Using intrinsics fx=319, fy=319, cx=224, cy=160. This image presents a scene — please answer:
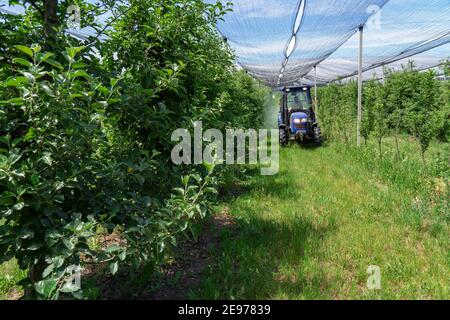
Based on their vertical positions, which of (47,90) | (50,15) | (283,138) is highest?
(50,15)

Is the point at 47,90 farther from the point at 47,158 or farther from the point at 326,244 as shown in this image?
the point at 326,244

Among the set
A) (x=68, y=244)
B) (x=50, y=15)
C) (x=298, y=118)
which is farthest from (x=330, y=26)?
(x=68, y=244)

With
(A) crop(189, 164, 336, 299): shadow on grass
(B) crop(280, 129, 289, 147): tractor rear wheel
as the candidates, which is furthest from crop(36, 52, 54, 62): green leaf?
(B) crop(280, 129, 289, 147): tractor rear wheel

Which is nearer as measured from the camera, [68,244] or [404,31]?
[68,244]

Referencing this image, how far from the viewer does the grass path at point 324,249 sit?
241 cm

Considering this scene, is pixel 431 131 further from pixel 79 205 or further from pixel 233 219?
pixel 79 205

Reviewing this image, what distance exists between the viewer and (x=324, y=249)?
3.04 m

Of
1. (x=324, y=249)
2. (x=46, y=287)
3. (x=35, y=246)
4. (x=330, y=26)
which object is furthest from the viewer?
(x=330, y=26)

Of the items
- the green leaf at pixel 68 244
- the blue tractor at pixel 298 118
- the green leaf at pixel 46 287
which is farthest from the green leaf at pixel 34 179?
the blue tractor at pixel 298 118

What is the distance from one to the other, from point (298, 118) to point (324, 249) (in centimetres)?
705

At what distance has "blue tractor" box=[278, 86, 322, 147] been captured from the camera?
31.7ft

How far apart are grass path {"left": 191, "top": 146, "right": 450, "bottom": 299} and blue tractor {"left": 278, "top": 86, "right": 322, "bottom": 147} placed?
4.69 meters

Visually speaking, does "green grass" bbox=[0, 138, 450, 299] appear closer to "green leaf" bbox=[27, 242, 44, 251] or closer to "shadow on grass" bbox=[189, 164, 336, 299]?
"shadow on grass" bbox=[189, 164, 336, 299]
